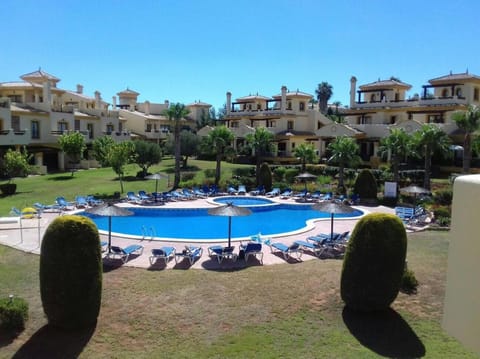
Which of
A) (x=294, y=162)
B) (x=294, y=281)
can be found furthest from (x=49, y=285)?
(x=294, y=162)

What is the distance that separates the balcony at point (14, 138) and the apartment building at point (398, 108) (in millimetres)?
31853

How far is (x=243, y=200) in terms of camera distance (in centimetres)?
3284

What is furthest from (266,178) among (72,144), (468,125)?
(72,144)

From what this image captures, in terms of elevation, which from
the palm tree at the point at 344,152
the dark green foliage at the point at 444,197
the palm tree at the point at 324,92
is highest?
the palm tree at the point at 324,92

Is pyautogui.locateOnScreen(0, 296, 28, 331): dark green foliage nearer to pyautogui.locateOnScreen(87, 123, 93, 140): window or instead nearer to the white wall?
the white wall

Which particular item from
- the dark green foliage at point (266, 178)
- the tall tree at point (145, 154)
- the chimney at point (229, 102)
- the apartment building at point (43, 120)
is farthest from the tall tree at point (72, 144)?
the chimney at point (229, 102)

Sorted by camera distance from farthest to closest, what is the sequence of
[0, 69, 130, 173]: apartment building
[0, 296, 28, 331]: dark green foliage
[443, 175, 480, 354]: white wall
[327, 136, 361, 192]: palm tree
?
[0, 69, 130, 173]: apartment building, [327, 136, 361, 192]: palm tree, [0, 296, 28, 331]: dark green foliage, [443, 175, 480, 354]: white wall

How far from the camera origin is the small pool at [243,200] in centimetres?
3155

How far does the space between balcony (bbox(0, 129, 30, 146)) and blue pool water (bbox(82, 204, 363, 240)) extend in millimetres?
19408

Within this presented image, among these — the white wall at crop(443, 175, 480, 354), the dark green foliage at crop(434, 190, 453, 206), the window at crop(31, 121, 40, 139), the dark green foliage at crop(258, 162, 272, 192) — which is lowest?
the dark green foliage at crop(434, 190, 453, 206)

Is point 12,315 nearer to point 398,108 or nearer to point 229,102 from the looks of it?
point 398,108

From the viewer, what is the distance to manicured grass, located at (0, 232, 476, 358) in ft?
32.8

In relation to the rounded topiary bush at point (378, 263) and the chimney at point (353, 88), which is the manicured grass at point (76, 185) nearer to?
the chimney at point (353, 88)

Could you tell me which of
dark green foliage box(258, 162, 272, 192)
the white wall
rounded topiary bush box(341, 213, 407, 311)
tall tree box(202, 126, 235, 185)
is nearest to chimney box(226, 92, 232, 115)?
tall tree box(202, 126, 235, 185)
